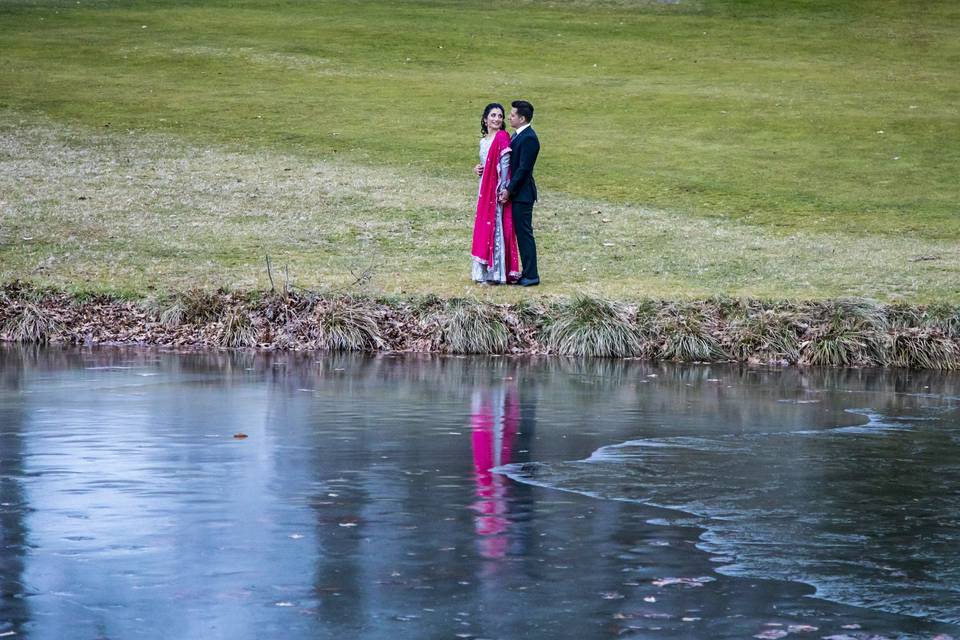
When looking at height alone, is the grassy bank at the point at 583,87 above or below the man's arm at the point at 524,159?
above

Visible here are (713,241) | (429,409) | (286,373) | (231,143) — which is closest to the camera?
(429,409)

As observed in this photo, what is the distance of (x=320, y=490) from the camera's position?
29.0 feet

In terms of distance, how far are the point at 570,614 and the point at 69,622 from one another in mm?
2046

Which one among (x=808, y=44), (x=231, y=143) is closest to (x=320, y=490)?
(x=231, y=143)

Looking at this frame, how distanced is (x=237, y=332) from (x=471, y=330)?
8.23ft

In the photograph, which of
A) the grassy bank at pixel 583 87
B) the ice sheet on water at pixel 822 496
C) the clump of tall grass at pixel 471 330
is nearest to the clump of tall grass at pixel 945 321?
the ice sheet on water at pixel 822 496

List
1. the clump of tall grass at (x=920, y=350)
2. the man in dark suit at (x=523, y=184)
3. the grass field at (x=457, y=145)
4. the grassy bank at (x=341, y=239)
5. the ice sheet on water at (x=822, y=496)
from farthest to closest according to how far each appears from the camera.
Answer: the grass field at (x=457, y=145) → the grassy bank at (x=341, y=239) → the man in dark suit at (x=523, y=184) → the clump of tall grass at (x=920, y=350) → the ice sheet on water at (x=822, y=496)

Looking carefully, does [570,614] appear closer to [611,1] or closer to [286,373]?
[286,373]

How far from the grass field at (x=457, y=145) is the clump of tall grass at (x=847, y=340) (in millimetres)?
2527

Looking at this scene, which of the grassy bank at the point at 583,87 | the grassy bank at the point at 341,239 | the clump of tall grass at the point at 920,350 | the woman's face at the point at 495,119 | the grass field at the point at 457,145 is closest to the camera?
the clump of tall grass at the point at 920,350

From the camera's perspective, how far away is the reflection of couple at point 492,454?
7805 millimetres

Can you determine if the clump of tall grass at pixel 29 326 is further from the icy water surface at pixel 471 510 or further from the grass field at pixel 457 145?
the icy water surface at pixel 471 510

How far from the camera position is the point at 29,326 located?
16609 mm

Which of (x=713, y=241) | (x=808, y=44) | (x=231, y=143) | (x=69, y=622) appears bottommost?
(x=69, y=622)
